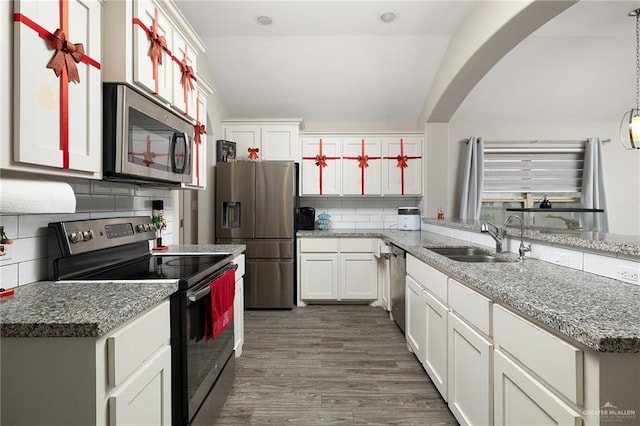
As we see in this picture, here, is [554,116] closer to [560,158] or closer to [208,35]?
[560,158]

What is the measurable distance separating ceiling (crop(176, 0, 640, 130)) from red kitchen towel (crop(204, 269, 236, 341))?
8.94 feet

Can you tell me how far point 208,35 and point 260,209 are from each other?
201cm

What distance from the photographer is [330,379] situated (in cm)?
234

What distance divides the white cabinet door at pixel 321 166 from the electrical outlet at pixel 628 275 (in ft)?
10.4

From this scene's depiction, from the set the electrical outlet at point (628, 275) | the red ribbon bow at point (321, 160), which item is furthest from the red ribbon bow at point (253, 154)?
the electrical outlet at point (628, 275)

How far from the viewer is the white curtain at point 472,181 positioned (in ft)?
14.7

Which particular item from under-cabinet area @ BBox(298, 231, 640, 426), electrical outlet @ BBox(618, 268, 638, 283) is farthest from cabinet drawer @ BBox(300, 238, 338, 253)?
electrical outlet @ BBox(618, 268, 638, 283)

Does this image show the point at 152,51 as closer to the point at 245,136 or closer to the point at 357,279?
the point at 245,136

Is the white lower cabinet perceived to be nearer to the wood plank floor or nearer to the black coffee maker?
the black coffee maker

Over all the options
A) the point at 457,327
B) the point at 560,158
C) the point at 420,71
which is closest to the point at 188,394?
the point at 457,327

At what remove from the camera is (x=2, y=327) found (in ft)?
2.97

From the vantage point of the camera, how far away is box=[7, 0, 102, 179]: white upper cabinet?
102 cm

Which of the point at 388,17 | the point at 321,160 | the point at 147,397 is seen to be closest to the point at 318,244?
the point at 321,160

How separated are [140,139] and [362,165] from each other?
3.09 meters
